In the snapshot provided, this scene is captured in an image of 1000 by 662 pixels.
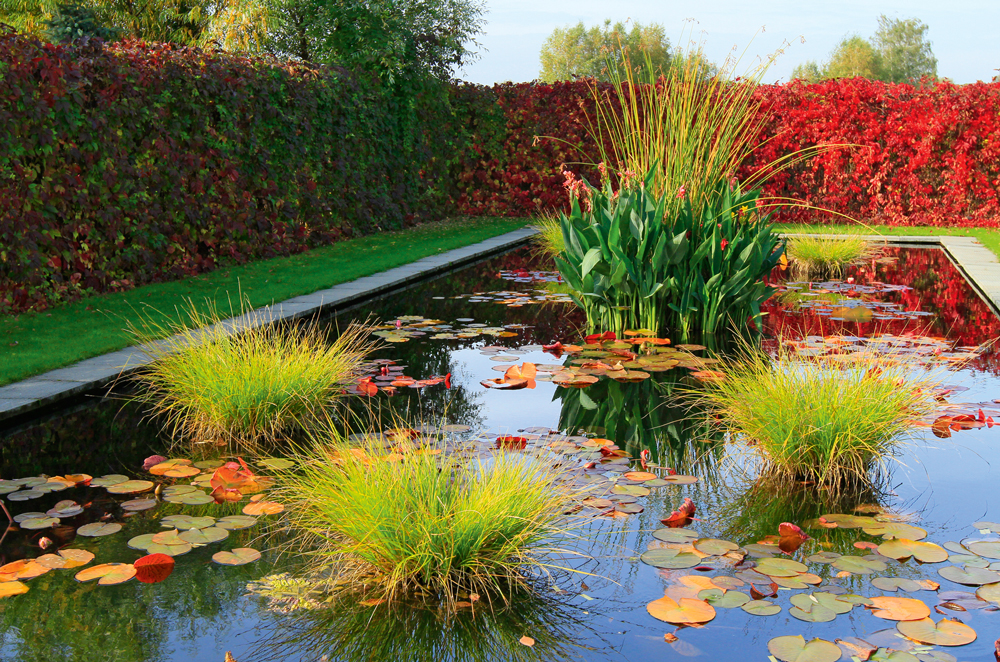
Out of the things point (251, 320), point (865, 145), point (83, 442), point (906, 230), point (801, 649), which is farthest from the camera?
point (865, 145)

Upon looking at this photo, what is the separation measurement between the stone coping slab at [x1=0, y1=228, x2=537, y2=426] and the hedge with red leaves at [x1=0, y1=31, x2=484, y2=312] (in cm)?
182

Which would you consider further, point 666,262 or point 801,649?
point 666,262

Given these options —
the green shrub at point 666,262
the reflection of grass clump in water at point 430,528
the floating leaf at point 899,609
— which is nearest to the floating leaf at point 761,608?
the floating leaf at point 899,609

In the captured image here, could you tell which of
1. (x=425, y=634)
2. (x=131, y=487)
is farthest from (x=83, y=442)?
(x=425, y=634)

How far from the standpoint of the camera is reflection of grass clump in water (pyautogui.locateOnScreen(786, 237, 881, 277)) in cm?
984

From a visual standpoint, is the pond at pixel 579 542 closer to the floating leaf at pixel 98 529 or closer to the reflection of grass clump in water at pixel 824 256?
the floating leaf at pixel 98 529

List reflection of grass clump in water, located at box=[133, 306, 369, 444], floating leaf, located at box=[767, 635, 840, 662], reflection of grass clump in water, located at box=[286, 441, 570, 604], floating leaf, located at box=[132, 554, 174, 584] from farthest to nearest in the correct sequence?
reflection of grass clump in water, located at box=[133, 306, 369, 444]
floating leaf, located at box=[132, 554, 174, 584]
reflection of grass clump in water, located at box=[286, 441, 570, 604]
floating leaf, located at box=[767, 635, 840, 662]

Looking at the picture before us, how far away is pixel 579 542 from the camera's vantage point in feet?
9.63

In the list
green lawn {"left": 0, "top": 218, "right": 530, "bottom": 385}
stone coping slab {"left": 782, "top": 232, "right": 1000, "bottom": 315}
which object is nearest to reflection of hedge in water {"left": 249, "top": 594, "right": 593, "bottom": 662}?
green lawn {"left": 0, "top": 218, "right": 530, "bottom": 385}

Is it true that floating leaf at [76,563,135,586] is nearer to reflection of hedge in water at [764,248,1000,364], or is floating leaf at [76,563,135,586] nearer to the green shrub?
the green shrub

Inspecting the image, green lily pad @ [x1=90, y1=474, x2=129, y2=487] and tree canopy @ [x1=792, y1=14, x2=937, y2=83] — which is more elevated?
tree canopy @ [x1=792, y1=14, x2=937, y2=83]

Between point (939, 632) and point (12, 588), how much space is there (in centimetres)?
254

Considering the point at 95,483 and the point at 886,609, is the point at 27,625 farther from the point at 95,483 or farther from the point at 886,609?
the point at 886,609

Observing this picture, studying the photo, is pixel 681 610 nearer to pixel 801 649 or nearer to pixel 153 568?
pixel 801 649
